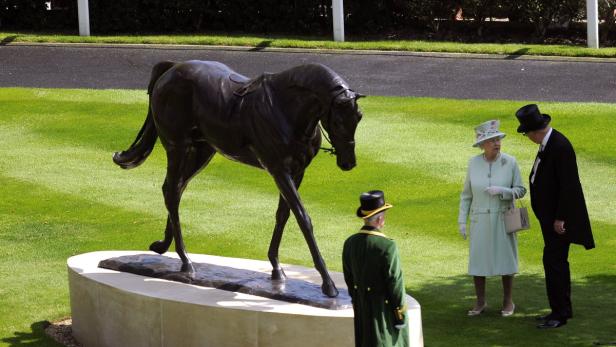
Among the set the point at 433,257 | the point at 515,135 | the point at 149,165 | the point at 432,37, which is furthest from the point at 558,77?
the point at 433,257

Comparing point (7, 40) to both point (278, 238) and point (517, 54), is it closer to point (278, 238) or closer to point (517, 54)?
point (517, 54)

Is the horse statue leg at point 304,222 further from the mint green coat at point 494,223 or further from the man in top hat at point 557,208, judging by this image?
the man in top hat at point 557,208

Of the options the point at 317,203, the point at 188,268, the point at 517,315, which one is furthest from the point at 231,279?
the point at 317,203

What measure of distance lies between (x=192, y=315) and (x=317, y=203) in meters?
5.80

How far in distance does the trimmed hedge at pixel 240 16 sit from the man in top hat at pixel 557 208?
16524mm

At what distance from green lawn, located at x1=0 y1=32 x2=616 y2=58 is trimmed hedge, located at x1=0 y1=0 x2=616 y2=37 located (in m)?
1.12

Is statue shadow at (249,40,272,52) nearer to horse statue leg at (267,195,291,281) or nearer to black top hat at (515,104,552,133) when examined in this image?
black top hat at (515,104,552,133)

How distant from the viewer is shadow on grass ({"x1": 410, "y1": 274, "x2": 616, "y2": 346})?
36.5ft

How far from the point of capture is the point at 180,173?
37.1 ft

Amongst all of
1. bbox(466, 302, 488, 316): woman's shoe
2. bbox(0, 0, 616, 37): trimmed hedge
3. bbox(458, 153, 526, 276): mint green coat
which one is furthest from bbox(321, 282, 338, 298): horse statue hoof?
bbox(0, 0, 616, 37): trimmed hedge

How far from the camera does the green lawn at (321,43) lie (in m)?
24.5

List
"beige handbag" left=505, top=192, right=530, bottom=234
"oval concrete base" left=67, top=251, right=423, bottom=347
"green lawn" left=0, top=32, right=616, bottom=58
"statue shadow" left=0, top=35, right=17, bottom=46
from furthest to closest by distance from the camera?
"statue shadow" left=0, top=35, right=17, bottom=46 < "green lawn" left=0, top=32, right=616, bottom=58 < "beige handbag" left=505, top=192, right=530, bottom=234 < "oval concrete base" left=67, top=251, right=423, bottom=347

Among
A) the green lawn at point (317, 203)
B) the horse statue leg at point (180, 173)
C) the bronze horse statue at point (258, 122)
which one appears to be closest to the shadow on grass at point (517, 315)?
the green lawn at point (317, 203)

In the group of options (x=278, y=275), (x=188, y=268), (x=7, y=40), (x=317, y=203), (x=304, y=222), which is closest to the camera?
(x=304, y=222)
